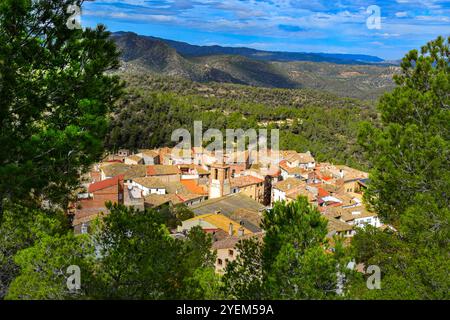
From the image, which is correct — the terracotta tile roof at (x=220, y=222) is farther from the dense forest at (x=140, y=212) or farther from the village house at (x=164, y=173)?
the dense forest at (x=140, y=212)

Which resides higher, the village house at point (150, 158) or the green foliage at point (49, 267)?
the green foliage at point (49, 267)

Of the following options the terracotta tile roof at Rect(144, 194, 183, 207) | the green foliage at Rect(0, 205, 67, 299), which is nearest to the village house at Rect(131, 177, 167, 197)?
the terracotta tile roof at Rect(144, 194, 183, 207)

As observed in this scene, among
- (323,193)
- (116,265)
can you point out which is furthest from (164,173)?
(116,265)

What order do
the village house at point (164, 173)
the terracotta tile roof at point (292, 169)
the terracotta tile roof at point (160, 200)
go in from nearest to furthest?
the terracotta tile roof at point (160, 200) < the village house at point (164, 173) < the terracotta tile roof at point (292, 169)

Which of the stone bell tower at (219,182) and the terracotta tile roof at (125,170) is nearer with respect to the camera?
the stone bell tower at (219,182)

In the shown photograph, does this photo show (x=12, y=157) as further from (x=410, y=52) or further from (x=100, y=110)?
(x=410, y=52)

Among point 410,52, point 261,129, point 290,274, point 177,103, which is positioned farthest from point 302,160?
point 290,274

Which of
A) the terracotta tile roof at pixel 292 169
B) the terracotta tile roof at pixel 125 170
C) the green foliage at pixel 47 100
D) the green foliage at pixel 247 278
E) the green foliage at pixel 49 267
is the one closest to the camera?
the green foliage at pixel 47 100

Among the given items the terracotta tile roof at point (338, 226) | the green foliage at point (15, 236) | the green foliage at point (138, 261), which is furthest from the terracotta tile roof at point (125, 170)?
the green foliage at point (138, 261)

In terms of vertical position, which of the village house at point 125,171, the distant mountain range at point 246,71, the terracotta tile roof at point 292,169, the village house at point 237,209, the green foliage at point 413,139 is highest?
the distant mountain range at point 246,71
